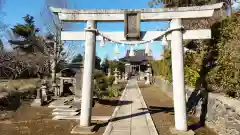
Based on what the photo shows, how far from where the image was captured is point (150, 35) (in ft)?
22.0

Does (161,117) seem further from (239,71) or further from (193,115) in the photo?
(239,71)

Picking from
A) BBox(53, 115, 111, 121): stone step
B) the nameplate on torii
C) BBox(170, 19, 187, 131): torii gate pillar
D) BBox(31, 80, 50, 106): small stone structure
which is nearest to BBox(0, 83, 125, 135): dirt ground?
BBox(53, 115, 111, 121): stone step

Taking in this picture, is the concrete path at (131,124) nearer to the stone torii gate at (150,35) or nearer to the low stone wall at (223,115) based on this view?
the stone torii gate at (150,35)

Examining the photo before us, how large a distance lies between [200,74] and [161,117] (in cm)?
320

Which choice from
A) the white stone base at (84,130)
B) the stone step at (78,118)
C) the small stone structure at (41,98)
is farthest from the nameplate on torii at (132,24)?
the small stone structure at (41,98)

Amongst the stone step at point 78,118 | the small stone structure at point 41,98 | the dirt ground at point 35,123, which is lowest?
the dirt ground at point 35,123

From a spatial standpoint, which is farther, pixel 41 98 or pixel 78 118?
pixel 41 98

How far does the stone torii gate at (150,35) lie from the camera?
241 inches

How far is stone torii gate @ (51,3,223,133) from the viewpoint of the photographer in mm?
6117

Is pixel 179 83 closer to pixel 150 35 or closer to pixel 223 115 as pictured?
pixel 223 115

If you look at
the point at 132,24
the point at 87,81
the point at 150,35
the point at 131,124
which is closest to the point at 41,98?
the point at 87,81

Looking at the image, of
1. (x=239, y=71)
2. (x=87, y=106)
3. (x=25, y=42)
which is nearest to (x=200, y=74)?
(x=239, y=71)

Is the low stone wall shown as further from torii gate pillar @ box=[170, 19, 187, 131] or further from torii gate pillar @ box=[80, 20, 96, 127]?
torii gate pillar @ box=[80, 20, 96, 127]

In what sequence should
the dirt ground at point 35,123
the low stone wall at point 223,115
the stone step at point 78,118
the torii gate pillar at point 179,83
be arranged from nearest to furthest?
the low stone wall at point 223,115 → the torii gate pillar at point 179,83 → the dirt ground at point 35,123 → the stone step at point 78,118
